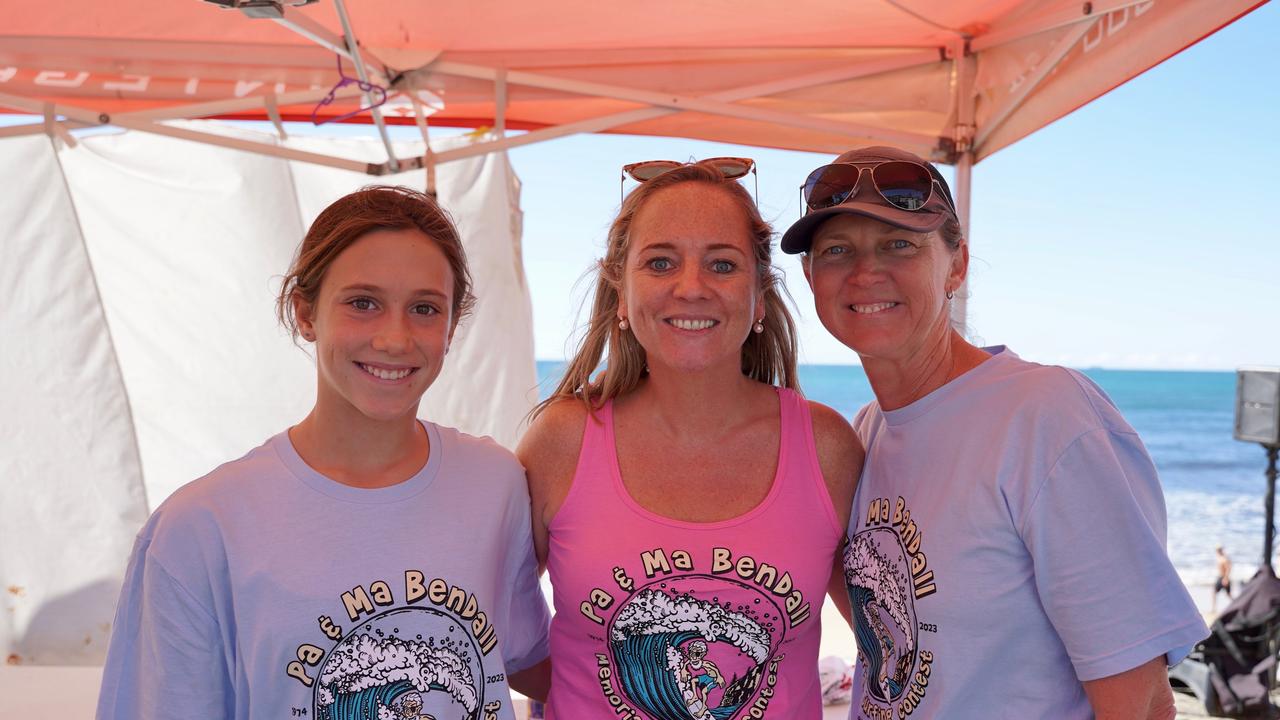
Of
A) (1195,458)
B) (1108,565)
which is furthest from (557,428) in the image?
(1195,458)

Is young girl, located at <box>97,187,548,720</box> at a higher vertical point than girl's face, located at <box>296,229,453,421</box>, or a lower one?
lower

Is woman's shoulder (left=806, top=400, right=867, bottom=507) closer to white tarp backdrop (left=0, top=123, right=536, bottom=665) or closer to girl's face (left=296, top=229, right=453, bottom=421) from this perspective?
girl's face (left=296, top=229, right=453, bottom=421)

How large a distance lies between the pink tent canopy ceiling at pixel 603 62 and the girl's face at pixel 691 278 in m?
1.52

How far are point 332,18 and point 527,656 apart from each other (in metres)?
2.61

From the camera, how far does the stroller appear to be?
4.71 meters

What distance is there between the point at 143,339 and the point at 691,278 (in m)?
3.93

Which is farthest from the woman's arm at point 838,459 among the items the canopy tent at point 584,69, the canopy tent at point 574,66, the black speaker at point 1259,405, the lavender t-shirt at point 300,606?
the black speaker at point 1259,405

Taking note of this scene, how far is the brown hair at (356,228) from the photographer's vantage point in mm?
1548

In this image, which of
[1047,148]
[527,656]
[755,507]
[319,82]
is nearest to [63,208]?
[319,82]

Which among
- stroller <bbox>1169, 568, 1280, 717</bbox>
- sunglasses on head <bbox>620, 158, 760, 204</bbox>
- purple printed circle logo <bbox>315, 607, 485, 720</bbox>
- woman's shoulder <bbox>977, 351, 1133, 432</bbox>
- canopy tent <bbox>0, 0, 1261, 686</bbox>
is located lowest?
stroller <bbox>1169, 568, 1280, 717</bbox>

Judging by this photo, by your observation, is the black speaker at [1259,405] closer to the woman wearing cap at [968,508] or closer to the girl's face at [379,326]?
the woman wearing cap at [968,508]

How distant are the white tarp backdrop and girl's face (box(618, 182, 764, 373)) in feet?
8.91

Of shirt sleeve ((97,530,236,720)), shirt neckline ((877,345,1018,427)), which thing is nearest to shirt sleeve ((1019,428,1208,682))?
shirt neckline ((877,345,1018,427))

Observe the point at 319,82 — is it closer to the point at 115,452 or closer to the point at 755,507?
the point at 115,452
